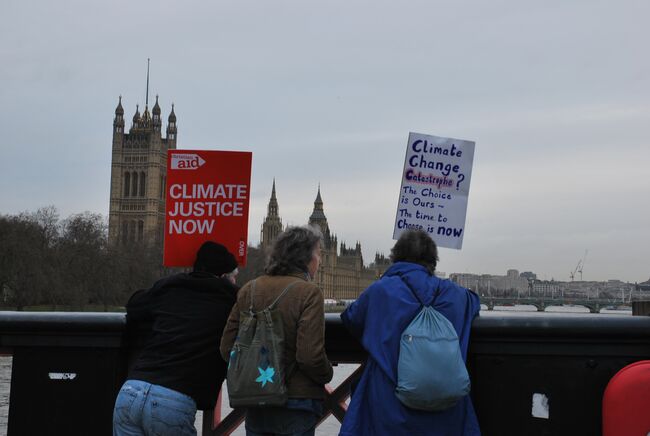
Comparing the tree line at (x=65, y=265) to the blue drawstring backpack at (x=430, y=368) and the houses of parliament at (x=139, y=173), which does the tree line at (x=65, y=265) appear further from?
the blue drawstring backpack at (x=430, y=368)

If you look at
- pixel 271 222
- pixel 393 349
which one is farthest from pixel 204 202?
pixel 271 222

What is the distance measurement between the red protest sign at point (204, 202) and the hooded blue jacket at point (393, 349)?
1347 mm

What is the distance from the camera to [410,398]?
367 cm

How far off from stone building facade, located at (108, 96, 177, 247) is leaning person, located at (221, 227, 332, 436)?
4834 inches

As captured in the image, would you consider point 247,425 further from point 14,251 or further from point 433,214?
point 14,251

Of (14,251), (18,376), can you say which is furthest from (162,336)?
(14,251)

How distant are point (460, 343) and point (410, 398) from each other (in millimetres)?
385

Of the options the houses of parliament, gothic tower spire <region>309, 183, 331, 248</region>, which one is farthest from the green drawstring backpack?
gothic tower spire <region>309, 183, 331, 248</region>

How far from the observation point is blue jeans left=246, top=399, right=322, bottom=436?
12.7 feet

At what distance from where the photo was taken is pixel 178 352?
161 inches

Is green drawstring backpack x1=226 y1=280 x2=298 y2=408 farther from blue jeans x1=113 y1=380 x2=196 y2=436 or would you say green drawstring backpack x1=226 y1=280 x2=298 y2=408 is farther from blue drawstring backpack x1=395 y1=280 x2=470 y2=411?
blue drawstring backpack x1=395 y1=280 x2=470 y2=411

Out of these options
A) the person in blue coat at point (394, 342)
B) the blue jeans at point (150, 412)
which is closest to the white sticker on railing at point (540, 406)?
the person in blue coat at point (394, 342)

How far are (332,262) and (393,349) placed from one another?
14474cm

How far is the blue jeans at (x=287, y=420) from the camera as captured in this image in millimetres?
3865
